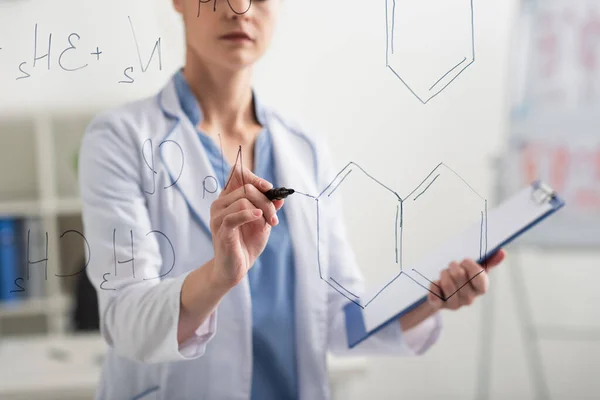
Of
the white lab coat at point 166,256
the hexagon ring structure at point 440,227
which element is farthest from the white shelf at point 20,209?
the hexagon ring structure at point 440,227

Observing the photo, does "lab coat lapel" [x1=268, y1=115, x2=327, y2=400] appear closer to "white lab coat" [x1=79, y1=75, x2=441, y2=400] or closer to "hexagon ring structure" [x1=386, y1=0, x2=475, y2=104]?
"white lab coat" [x1=79, y1=75, x2=441, y2=400]

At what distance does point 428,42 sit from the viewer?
0.69 metres

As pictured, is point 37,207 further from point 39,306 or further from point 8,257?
point 8,257

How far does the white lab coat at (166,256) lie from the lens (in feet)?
1.95

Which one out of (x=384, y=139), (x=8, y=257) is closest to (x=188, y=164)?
→ (x=384, y=139)

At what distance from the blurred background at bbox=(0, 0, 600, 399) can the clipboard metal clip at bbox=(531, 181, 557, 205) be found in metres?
0.14

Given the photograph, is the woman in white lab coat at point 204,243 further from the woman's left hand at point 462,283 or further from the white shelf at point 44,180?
the white shelf at point 44,180

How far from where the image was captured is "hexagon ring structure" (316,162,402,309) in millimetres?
697

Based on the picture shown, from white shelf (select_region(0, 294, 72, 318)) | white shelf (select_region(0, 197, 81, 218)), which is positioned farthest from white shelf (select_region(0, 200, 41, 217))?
white shelf (select_region(0, 294, 72, 318))

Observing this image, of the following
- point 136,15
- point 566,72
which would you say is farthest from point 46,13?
point 566,72

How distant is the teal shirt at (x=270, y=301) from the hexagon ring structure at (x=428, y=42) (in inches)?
7.7

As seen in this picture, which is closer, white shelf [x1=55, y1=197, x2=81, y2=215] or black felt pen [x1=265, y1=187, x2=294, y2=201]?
black felt pen [x1=265, y1=187, x2=294, y2=201]

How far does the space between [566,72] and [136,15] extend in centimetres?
94

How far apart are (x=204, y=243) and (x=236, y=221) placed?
116 mm
